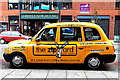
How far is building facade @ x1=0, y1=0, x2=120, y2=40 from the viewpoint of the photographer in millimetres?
24828

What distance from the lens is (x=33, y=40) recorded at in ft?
22.7

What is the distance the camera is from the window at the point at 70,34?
22.6ft

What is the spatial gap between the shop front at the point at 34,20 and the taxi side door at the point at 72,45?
1785 cm

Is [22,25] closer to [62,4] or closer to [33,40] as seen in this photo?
[62,4]

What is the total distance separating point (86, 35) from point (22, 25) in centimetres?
2040

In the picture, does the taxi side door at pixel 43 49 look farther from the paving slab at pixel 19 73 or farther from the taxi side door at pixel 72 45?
the paving slab at pixel 19 73

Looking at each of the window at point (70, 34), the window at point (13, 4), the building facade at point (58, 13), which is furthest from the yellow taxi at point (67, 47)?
the window at point (13, 4)

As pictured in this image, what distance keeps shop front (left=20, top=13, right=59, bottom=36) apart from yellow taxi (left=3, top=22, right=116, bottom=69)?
58.5 feet

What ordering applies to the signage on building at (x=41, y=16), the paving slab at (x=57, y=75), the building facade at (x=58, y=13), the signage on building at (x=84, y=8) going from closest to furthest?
1. the paving slab at (x=57, y=75)
2. the signage on building at (x=41, y=16)
3. the building facade at (x=58, y=13)
4. the signage on building at (x=84, y=8)

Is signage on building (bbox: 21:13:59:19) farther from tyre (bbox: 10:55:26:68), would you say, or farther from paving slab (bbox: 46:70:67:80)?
paving slab (bbox: 46:70:67:80)

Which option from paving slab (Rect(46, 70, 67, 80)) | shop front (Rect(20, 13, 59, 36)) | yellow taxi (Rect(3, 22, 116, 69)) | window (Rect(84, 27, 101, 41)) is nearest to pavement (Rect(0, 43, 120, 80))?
paving slab (Rect(46, 70, 67, 80))

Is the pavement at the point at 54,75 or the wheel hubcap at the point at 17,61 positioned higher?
the wheel hubcap at the point at 17,61

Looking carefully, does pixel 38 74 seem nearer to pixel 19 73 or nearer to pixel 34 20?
pixel 19 73

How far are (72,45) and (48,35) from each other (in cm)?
103
